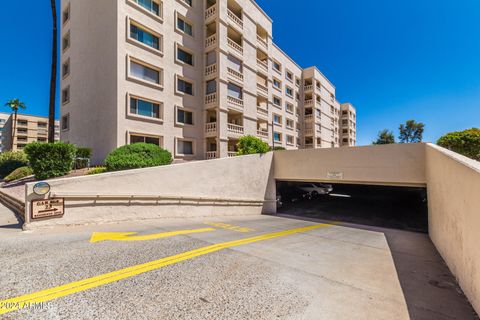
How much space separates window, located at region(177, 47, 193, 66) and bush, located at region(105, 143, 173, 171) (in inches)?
479

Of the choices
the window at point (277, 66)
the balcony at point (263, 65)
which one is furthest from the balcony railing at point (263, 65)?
the window at point (277, 66)

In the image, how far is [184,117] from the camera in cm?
2145

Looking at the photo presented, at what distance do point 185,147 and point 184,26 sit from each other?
40.1 ft

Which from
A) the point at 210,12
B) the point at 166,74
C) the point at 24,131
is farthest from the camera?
the point at 24,131

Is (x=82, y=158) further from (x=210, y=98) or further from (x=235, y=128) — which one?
(x=235, y=128)

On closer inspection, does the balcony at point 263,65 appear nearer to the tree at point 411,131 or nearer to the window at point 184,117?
the window at point 184,117

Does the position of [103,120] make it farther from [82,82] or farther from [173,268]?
[173,268]

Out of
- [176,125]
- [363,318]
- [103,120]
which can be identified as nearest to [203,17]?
[176,125]

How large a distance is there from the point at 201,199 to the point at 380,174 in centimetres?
1114

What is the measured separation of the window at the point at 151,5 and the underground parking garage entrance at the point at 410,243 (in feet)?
66.8

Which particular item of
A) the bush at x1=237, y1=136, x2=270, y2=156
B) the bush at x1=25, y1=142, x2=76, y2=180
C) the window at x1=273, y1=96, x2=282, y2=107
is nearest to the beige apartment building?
the bush at x1=237, y1=136, x2=270, y2=156

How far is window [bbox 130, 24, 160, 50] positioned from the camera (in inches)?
707

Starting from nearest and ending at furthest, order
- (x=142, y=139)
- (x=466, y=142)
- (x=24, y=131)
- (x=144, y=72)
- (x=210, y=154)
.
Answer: (x=142, y=139)
(x=144, y=72)
(x=466, y=142)
(x=210, y=154)
(x=24, y=131)

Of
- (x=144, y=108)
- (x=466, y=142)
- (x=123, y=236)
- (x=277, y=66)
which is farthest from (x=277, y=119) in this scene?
(x=123, y=236)
